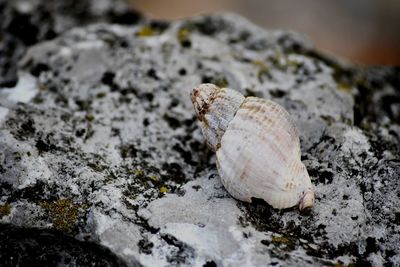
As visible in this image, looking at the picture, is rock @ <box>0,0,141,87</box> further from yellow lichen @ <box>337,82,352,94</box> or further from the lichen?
yellow lichen @ <box>337,82,352,94</box>

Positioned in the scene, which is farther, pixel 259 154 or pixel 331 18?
pixel 331 18

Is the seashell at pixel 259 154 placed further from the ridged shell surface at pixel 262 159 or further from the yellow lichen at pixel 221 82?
the yellow lichen at pixel 221 82

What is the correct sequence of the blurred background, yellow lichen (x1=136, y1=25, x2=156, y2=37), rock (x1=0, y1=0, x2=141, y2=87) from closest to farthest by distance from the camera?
yellow lichen (x1=136, y1=25, x2=156, y2=37) → rock (x1=0, y1=0, x2=141, y2=87) → the blurred background

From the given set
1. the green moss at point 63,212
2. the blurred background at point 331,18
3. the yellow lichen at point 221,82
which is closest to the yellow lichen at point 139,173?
the green moss at point 63,212

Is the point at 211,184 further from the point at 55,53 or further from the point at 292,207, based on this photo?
the point at 55,53

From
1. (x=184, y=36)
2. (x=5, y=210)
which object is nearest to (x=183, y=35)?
(x=184, y=36)

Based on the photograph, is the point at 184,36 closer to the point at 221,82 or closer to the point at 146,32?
the point at 146,32

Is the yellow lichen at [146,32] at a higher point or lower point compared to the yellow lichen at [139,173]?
higher

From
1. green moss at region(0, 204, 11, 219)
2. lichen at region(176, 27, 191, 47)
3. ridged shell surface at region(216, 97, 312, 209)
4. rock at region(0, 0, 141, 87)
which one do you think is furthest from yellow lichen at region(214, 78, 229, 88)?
green moss at region(0, 204, 11, 219)
